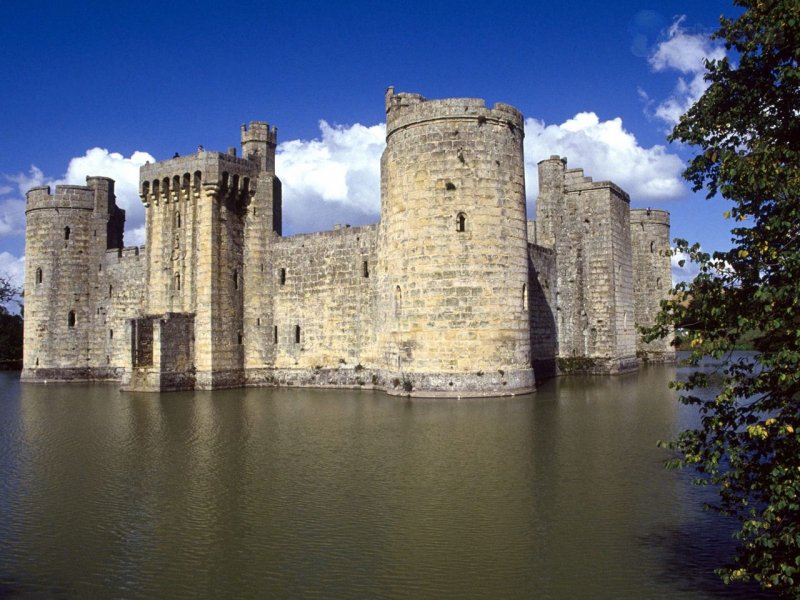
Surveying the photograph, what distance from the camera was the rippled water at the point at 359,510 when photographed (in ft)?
23.7

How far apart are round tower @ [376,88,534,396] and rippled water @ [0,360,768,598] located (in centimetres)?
464

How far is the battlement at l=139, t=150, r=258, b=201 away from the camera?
28078 mm

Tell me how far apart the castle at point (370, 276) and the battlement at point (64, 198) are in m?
0.07

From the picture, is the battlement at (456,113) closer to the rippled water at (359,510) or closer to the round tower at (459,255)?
the round tower at (459,255)

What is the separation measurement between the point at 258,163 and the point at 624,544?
83.8 ft

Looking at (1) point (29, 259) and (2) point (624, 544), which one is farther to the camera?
(1) point (29, 259)

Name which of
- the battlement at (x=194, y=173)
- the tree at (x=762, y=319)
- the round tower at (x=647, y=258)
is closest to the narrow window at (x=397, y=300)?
the battlement at (x=194, y=173)

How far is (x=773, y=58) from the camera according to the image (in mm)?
6938

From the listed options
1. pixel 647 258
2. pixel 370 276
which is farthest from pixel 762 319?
pixel 647 258

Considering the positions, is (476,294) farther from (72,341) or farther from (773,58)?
(72,341)

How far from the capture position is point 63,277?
34.6m

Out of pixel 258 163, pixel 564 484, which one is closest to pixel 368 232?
pixel 258 163

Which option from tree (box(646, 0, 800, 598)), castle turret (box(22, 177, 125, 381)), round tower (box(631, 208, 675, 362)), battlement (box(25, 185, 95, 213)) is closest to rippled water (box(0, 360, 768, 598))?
tree (box(646, 0, 800, 598))

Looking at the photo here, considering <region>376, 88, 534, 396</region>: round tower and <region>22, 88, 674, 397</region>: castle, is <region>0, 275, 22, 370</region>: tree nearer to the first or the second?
<region>22, 88, 674, 397</region>: castle
